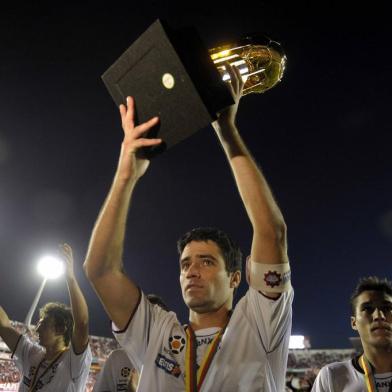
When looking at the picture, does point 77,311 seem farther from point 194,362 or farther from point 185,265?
point 194,362

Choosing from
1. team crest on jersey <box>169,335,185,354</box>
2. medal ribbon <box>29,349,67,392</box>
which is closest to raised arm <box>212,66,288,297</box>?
team crest on jersey <box>169,335,185,354</box>

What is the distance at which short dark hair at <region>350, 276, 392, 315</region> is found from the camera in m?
3.95

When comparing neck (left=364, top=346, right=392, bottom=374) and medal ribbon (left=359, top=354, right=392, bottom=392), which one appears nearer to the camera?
medal ribbon (left=359, top=354, right=392, bottom=392)

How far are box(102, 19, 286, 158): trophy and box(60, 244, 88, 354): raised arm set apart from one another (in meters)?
2.69

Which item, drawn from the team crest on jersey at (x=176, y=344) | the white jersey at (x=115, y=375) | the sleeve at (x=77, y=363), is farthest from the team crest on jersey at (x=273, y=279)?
the sleeve at (x=77, y=363)

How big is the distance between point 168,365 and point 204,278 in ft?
1.77

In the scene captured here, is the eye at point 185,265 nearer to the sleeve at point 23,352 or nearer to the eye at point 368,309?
the eye at point 368,309

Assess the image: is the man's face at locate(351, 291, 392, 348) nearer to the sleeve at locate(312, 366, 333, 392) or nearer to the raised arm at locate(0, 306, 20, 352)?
the sleeve at locate(312, 366, 333, 392)

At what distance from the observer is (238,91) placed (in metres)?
2.18

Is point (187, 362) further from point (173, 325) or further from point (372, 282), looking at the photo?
point (372, 282)

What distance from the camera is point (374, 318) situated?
12.1ft

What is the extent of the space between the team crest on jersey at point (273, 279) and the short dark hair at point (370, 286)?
2.55 metres

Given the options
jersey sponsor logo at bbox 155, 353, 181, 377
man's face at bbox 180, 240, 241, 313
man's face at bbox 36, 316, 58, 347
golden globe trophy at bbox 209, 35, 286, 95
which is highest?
golden globe trophy at bbox 209, 35, 286, 95

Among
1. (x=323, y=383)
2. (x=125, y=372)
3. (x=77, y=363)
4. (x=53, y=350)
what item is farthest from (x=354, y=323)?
(x=53, y=350)
